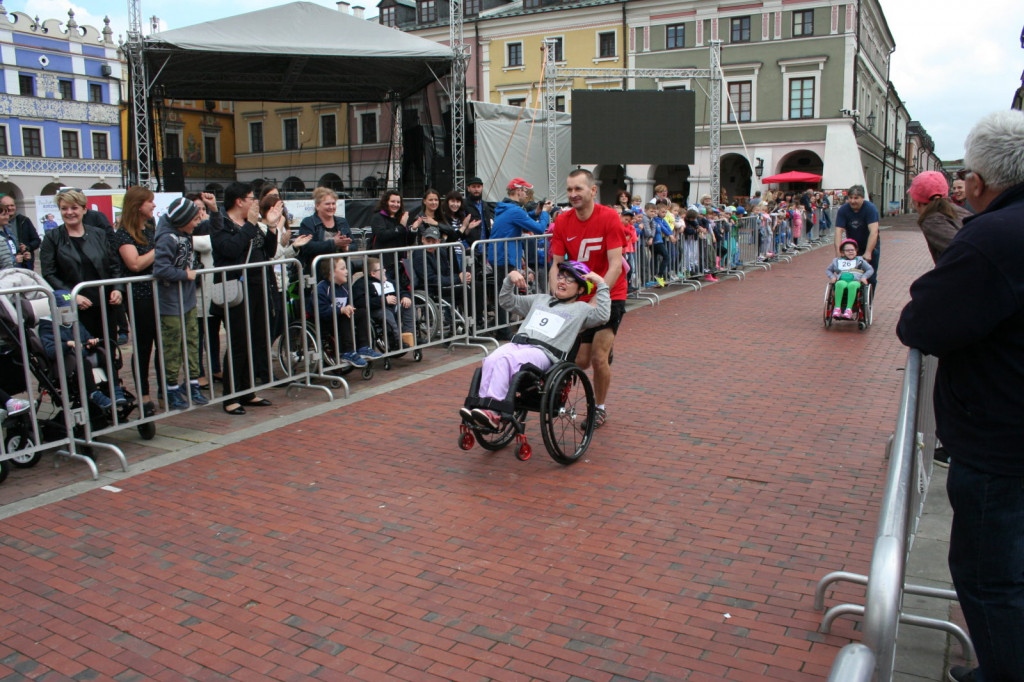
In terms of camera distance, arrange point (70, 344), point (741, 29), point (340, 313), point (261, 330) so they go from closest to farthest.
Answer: point (70, 344) < point (261, 330) < point (340, 313) < point (741, 29)

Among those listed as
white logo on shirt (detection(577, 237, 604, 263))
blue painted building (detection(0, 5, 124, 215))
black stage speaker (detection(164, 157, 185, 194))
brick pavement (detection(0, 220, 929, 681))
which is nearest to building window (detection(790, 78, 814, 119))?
black stage speaker (detection(164, 157, 185, 194))

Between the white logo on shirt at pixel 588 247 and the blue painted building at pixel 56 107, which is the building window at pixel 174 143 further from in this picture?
the white logo on shirt at pixel 588 247

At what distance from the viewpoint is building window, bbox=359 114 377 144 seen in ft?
177

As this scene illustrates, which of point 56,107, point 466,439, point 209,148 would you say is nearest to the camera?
point 466,439

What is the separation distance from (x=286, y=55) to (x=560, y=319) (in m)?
18.3

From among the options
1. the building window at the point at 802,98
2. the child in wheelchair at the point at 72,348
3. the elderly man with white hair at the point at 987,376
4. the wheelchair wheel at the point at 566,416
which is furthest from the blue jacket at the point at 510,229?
the building window at the point at 802,98

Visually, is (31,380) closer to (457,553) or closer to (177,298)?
(177,298)

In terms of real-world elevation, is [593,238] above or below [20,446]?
above

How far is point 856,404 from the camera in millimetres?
7316

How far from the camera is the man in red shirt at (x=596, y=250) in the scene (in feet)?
21.1

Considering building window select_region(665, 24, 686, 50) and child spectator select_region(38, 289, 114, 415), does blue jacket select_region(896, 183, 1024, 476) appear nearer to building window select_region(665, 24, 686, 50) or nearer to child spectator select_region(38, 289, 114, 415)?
child spectator select_region(38, 289, 114, 415)

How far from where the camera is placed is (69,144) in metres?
54.1

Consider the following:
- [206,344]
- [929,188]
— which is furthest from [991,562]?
[206,344]

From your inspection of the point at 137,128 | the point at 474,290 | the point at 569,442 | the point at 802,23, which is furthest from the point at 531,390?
the point at 802,23
